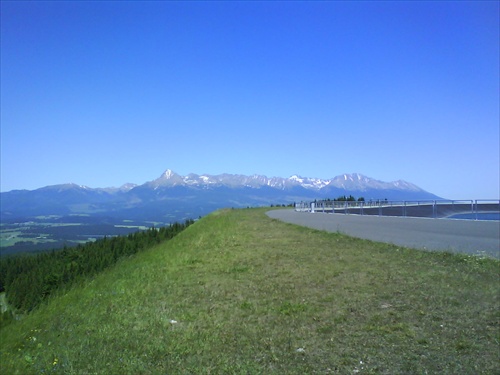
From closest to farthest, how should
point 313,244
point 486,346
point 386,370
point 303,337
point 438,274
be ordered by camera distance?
point 386,370 < point 486,346 < point 303,337 < point 438,274 < point 313,244

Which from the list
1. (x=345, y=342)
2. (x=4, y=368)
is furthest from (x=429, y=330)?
(x=4, y=368)

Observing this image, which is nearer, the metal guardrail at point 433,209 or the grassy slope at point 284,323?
the grassy slope at point 284,323

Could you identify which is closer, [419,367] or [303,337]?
[419,367]

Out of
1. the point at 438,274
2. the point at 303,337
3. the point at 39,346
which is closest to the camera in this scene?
the point at 303,337

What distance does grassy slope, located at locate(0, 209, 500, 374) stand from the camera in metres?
5.83

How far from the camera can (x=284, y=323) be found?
7.38m

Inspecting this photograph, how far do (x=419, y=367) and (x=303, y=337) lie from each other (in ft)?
5.58

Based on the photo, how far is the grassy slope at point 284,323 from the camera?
5828 millimetres

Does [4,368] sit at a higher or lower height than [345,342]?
lower

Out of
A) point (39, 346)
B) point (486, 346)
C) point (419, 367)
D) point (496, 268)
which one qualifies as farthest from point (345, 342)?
point (496, 268)

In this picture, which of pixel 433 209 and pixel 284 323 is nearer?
pixel 284 323

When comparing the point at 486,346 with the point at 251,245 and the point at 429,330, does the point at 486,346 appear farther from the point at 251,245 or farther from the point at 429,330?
the point at 251,245

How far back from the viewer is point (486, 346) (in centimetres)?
609

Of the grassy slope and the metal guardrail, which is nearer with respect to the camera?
the grassy slope
